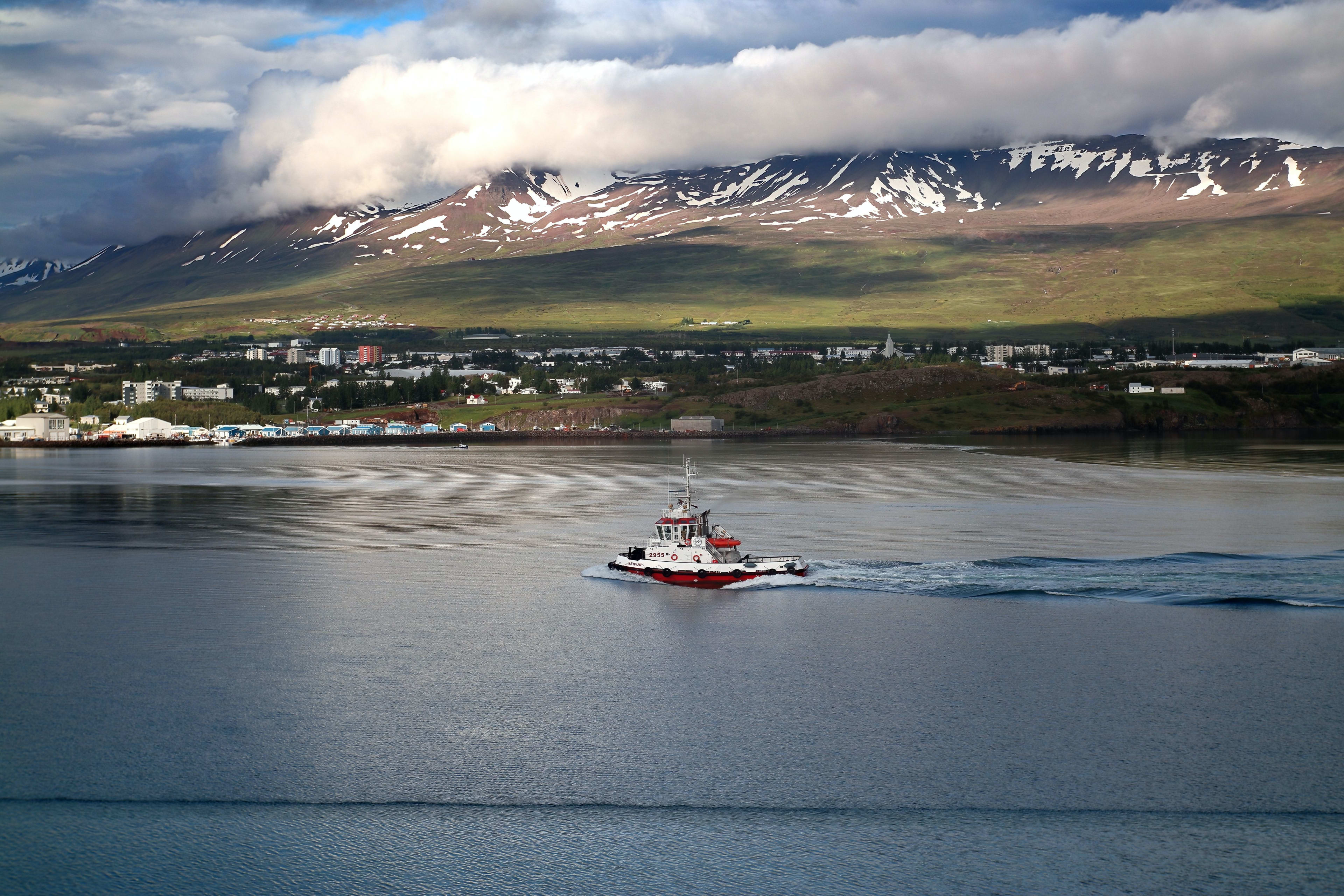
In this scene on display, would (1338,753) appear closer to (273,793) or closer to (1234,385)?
(273,793)

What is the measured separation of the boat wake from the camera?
31.3 meters

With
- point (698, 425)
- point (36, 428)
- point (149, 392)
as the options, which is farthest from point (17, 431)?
point (698, 425)

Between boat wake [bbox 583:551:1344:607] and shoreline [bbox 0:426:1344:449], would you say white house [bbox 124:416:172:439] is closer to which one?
shoreline [bbox 0:426:1344:449]

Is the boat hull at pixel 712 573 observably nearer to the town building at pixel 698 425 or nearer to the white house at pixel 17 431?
the town building at pixel 698 425

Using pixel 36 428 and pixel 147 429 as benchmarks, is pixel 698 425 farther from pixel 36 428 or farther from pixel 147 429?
pixel 36 428

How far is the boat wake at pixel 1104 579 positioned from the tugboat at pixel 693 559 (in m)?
0.42

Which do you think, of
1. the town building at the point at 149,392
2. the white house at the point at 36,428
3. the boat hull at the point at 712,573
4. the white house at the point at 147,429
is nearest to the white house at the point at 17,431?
the white house at the point at 36,428

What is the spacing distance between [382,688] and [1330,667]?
19070 mm

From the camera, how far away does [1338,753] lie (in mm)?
19109

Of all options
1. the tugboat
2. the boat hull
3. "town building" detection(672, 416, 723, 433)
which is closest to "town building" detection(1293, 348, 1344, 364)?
"town building" detection(672, 416, 723, 433)

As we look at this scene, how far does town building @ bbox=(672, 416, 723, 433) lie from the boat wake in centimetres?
8735

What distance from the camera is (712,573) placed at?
34.9 m

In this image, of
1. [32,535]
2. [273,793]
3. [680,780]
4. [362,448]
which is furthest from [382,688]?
[362,448]

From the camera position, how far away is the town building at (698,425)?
124 m
